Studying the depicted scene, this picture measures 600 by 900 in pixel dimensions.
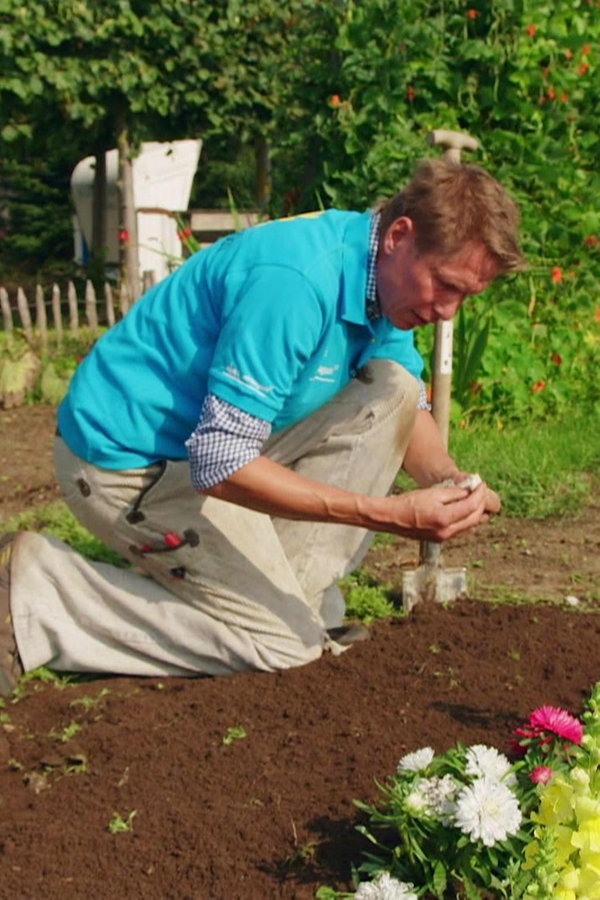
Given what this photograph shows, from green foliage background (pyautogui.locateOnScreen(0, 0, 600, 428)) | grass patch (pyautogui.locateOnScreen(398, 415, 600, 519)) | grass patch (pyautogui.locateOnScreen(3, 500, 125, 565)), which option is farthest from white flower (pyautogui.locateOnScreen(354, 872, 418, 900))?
green foliage background (pyautogui.locateOnScreen(0, 0, 600, 428))

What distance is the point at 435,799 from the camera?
2072 mm

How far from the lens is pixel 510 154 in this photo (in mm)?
6074

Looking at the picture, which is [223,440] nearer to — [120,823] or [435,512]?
[435,512]

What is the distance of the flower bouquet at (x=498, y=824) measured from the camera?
188 centimetres

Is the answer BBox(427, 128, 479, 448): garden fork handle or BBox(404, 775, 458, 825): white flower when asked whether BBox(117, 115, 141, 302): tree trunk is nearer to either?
BBox(427, 128, 479, 448): garden fork handle

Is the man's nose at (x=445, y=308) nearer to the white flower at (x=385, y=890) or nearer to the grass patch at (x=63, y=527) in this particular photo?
the white flower at (x=385, y=890)

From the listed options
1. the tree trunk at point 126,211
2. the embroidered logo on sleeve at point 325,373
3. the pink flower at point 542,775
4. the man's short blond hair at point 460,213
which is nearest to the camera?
the pink flower at point 542,775

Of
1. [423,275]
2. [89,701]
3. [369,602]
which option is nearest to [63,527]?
[369,602]

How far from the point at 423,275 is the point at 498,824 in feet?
4.44

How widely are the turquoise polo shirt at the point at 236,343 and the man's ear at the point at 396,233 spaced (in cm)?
6

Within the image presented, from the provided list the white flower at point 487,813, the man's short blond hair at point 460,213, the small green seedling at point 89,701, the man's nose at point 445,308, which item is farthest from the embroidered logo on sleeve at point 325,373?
the white flower at point 487,813

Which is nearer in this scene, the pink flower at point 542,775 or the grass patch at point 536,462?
the pink flower at point 542,775

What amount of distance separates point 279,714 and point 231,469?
64 cm

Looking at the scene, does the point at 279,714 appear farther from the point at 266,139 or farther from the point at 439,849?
the point at 266,139
